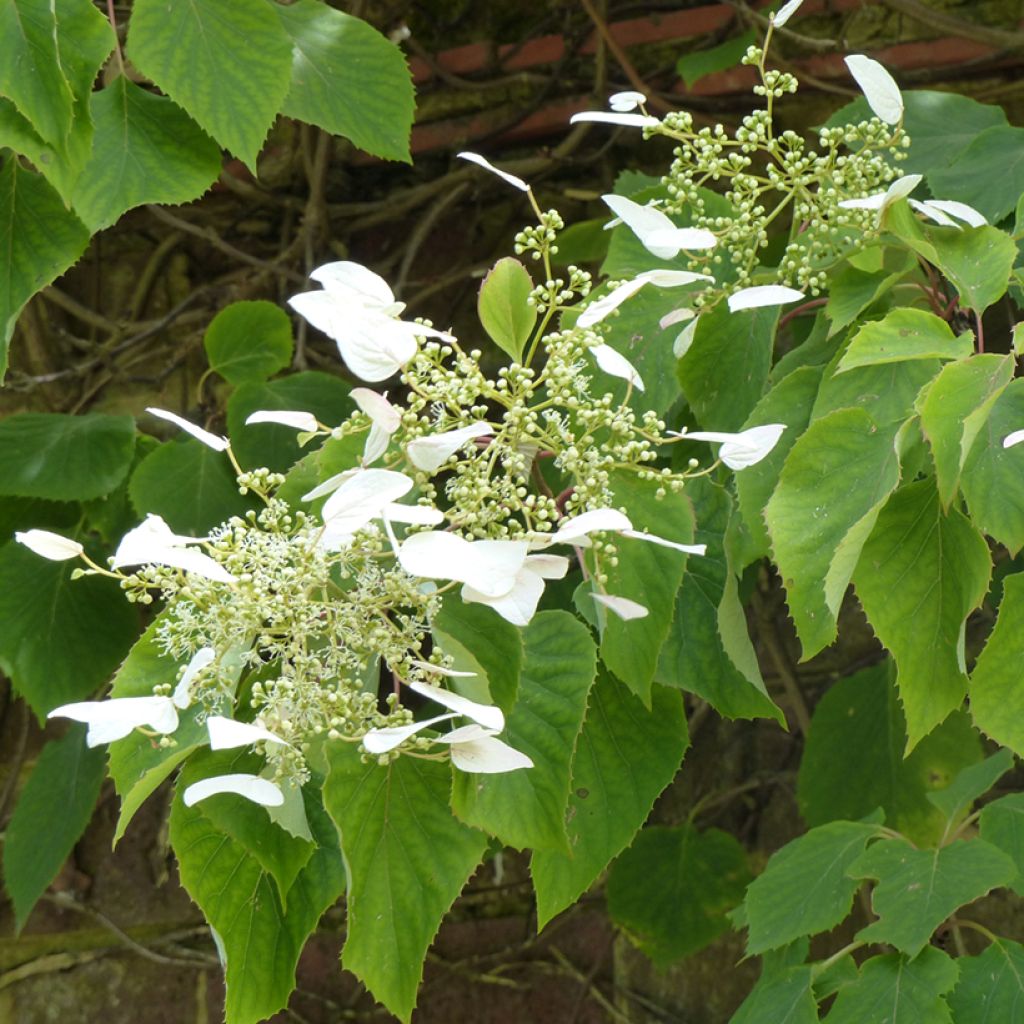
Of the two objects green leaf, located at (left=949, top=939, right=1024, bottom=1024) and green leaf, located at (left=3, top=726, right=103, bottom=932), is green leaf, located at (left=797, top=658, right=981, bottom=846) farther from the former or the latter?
green leaf, located at (left=3, top=726, right=103, bottom=932)

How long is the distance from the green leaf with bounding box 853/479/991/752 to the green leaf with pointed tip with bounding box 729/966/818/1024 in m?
0.33

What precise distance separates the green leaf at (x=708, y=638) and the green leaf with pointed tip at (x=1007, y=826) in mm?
338

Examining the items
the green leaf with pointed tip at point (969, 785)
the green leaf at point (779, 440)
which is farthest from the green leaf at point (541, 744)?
the green leaf with pointed tip at point (969, 785)

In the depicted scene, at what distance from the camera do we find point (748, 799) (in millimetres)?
1539

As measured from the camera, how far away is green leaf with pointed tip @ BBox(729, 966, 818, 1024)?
2.98 ft

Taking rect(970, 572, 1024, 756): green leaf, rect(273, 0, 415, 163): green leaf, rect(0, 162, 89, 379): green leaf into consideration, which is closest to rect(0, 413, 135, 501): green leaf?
rect(0, 162, 89, 379): green leaf

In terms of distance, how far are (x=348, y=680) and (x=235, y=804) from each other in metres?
0.10

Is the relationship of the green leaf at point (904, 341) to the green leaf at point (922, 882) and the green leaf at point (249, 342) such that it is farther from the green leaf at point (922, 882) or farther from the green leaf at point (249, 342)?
the green leaf at point (249, 342)

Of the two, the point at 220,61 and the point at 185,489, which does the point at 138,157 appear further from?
the point at 185,489

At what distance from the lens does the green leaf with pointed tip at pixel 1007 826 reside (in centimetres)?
101

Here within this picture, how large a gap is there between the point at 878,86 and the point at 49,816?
105cm

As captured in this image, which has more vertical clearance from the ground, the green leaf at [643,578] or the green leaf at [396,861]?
the green leaf at [643,578]

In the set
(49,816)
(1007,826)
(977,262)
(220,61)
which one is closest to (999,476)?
(977,262)

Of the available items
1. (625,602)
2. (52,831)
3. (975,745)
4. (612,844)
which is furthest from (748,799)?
(625,602)
